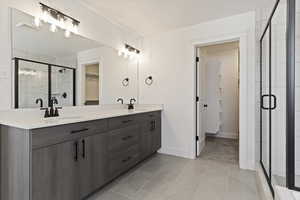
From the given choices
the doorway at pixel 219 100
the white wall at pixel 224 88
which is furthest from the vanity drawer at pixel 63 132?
the white wall at pixel 224 88

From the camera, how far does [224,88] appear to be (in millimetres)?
4379

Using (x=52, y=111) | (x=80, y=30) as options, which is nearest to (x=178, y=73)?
(x=80, y=30)

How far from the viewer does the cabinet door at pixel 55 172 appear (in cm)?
120

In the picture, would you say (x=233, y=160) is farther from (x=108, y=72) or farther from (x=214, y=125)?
(x=108, y=72)

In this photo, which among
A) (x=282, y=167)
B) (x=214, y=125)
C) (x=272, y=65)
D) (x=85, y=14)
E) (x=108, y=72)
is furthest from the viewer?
(x=214, y=125)

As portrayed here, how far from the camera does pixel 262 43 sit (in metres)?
2.27

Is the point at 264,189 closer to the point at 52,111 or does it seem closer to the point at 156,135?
the point at 156,135

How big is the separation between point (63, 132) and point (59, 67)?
38.7 inches

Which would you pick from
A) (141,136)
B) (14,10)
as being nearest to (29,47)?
(14,10)

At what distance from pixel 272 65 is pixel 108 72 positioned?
92.8 inches

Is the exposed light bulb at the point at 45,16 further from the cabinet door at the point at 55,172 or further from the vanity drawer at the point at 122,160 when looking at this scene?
the vanity drawer at the point at 122,160

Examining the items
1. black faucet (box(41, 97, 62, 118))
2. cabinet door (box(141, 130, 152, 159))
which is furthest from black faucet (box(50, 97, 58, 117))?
cabinet door (box(141, 130, 152, 159))

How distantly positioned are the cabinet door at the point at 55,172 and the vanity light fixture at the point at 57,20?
1.37 m

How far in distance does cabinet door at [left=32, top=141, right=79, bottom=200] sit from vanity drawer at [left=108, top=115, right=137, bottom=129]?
0.51 metres
